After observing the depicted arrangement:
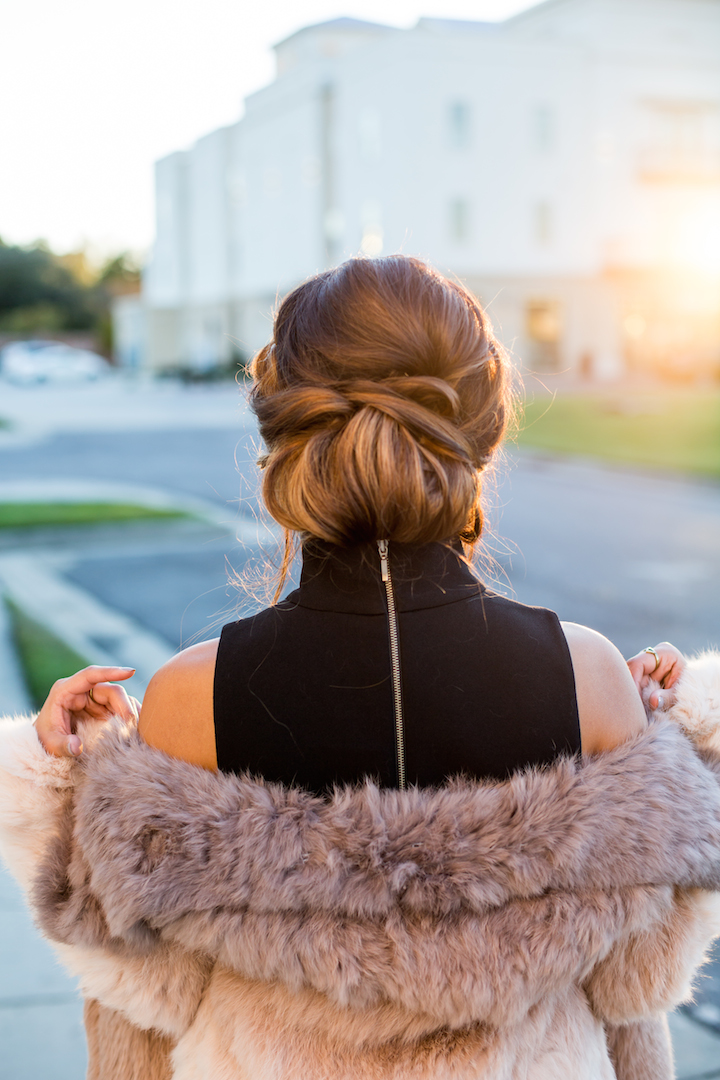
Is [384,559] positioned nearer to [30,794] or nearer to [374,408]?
[374,408]

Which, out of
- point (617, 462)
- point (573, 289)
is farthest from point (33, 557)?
point (573, 289)

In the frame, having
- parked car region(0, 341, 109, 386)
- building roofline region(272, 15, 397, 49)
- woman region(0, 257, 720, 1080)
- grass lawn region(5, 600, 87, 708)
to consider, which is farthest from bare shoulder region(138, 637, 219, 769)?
building roofline region(272, 15, 397, 49)

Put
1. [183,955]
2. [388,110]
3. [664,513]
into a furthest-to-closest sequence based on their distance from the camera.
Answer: [388,110] < [664,513] < [183,955]

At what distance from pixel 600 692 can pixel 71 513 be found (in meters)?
10.6

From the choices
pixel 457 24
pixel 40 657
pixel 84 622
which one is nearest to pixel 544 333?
pixel 457 24

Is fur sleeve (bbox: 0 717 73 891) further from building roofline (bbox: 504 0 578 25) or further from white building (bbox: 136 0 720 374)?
building roofline (bbox: 504 0 578 25)

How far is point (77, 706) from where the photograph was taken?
1555 mm

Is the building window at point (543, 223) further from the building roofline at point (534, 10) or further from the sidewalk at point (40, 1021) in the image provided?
the sidewalk at point (40, 1021)

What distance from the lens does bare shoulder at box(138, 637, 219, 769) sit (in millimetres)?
1331

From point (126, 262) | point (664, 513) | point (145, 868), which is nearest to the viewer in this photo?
point (145, 868)

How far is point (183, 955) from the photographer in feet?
4.64

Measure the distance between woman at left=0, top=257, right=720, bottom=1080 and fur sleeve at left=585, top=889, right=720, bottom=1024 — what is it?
0.01 m

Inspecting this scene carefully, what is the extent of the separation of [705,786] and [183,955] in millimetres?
772

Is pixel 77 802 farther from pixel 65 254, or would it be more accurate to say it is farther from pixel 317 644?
pixel 65 254
